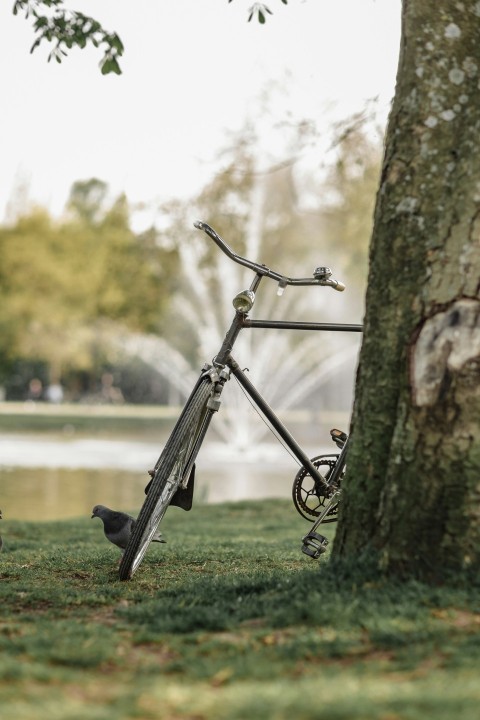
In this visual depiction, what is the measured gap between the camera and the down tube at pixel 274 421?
214 inches

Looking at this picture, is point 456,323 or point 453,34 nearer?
point 456,323

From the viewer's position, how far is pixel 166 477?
501cm

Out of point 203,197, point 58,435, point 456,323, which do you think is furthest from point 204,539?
point 203,197

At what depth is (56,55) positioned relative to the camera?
295 inches

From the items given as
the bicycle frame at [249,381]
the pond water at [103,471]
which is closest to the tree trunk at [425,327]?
the bicycle frame at [249,381]

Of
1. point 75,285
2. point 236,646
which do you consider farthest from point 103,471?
point 75,285

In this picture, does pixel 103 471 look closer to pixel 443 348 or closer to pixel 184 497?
pixel 184 497

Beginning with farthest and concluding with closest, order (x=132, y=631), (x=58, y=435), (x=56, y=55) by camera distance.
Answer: (x=58, y=435) → (x=56, y=55) → (x=132, y=631)

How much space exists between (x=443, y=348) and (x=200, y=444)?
1634 millimetres

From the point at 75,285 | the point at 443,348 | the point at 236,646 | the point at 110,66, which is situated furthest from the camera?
the point at 75,285

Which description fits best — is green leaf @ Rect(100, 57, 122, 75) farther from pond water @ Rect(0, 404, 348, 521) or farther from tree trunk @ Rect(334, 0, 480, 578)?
pond water @ Rect(0, 404, 348, 521)

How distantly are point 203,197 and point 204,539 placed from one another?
99.9ft

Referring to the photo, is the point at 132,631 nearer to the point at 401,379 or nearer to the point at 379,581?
the point at 379,581

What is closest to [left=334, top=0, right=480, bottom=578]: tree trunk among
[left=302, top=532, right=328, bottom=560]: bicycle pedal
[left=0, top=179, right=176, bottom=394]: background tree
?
[left=302, top=532, right=328, bottom=560]: bicycle pedal
